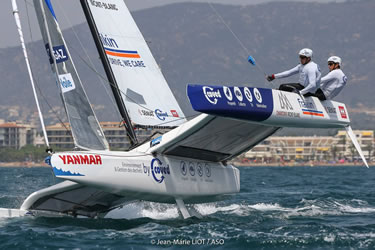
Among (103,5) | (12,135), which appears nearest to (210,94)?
(103,5)

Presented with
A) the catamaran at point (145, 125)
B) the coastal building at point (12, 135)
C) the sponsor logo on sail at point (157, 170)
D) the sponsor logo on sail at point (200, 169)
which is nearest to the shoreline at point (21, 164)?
A: the coastal building at point (12, 135)

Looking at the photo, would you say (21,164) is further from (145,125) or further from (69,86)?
(69,86)

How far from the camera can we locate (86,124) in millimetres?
9102

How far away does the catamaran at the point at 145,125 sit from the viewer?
311 inches

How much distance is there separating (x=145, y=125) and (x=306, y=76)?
2435 millimetres

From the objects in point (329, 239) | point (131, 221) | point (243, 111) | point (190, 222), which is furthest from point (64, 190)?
point (329, 239)

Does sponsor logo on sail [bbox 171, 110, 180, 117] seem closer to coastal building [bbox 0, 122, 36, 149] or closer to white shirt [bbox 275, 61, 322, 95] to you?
white shirt [bbox 275, 61, 322, 95]

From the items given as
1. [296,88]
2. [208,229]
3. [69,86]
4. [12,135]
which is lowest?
[208,229]

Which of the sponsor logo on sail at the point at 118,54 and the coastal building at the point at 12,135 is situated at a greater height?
the coastal building at the point at 12,135

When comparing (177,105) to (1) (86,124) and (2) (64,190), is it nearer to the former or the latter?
(1) (86,124)

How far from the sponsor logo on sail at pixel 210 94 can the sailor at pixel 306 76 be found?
4.61 feet

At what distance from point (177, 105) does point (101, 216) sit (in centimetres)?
201

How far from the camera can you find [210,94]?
7.48 metres

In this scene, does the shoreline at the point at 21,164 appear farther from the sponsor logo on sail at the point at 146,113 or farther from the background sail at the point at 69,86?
the background sail at the point at 69,86
